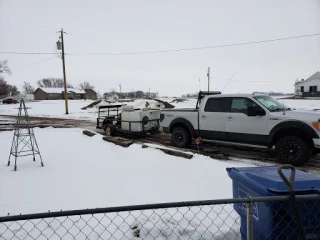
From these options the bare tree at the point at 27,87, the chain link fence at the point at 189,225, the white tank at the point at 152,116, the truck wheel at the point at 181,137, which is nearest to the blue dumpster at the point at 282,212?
the chain link fence at the point at 189,225

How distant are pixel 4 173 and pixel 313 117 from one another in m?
8.09

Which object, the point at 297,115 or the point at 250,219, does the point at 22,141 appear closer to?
the point at 250,219

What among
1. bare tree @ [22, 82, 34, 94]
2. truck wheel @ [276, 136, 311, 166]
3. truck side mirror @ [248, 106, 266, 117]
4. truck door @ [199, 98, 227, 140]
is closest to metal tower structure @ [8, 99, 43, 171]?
truck door @ [199, 98, 227, 140]

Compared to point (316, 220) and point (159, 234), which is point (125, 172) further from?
point (316, 220)

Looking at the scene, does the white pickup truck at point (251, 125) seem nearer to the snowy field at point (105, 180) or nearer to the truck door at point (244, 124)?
the truck door at point (244, 124)

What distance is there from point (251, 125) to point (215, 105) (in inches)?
56.1

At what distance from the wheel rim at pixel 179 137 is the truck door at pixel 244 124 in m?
1.84

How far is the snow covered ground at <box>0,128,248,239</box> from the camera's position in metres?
3.73

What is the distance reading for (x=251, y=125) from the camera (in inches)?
293

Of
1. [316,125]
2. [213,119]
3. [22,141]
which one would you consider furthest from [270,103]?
[22,141]

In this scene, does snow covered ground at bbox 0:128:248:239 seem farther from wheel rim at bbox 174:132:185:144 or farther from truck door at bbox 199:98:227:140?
wheel rim at bbox 174:132:185:144

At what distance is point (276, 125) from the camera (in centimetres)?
694

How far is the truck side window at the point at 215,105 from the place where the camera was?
8156mm

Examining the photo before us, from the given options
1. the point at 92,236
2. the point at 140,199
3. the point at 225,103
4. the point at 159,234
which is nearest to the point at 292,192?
the point at 159,234
